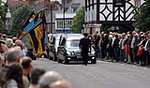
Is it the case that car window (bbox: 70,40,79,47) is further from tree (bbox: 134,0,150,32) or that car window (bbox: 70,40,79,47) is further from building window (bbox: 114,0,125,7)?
building window (bbox: 114,0,125,7)

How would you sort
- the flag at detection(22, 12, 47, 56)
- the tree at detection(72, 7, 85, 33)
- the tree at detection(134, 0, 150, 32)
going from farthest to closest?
the tree at detection(72, 7, 85, 33) < the tree at detection(134, 0, 150, 32) < the flag at detection(22, 12, 47, 56)

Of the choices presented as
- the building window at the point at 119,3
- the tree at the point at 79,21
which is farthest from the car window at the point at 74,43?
the tree at the point at 79,21

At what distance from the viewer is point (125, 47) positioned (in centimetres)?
3700

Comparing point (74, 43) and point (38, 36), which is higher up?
point (38, 36)

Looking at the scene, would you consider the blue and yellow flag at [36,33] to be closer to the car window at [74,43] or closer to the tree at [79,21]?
the car window at [74,43]

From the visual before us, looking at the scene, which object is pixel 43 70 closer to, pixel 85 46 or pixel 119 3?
pixel 85 46

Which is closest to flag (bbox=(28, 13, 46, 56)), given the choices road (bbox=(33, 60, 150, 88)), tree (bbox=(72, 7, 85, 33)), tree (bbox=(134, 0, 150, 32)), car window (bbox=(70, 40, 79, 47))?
road (bbox=(33, 60, 150, 88))

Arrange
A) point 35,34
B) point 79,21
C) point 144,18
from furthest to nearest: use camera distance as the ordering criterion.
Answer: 1. point 79,21
2. point 144,18
3. point 35,34

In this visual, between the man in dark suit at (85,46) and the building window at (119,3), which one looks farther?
the building window at (119,3)

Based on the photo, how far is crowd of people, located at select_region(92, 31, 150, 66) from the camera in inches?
1335

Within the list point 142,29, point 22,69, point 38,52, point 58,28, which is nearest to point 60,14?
point 58,28

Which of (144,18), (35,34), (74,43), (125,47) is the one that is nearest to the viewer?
(35,34)

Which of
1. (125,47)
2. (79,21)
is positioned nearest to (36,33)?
(125,47)

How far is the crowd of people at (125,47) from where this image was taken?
33.9 meters
